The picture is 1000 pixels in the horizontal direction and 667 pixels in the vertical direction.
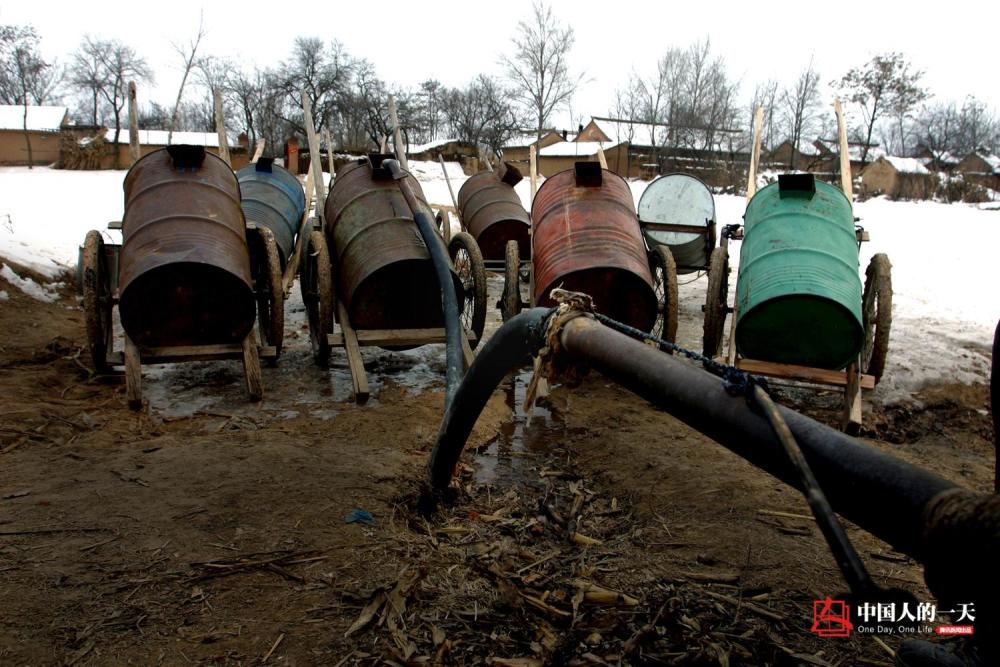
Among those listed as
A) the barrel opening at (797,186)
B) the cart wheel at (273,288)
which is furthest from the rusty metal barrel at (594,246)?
the cart wheel at (273,288)

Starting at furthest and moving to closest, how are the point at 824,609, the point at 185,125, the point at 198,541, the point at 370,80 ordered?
the point at 185,125, the point at 370,80, the point at 198,541, the point at 824,609

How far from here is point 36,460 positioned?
12.8 ft

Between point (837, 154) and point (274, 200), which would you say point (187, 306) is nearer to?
point (274, 200)

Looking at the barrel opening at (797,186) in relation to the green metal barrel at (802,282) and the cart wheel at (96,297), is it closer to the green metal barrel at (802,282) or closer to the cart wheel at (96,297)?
the green metal barrel at (802,282)

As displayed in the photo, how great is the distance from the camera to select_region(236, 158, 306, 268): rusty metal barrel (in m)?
8.08

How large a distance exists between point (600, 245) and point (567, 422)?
162 cm

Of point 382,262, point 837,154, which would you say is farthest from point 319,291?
point 837,154

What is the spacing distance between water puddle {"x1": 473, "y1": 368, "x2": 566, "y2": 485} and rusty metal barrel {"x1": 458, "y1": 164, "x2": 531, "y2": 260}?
5.03 meters

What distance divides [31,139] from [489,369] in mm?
45661

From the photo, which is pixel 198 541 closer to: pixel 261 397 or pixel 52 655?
pixel 52 655

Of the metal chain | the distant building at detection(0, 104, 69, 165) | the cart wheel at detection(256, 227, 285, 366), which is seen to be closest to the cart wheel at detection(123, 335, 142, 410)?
the cart wheel at detection(256, 227, 285, 366)

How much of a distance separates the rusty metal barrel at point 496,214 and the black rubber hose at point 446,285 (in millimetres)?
3881

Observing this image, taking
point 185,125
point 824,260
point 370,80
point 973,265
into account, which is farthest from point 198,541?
point 185,125

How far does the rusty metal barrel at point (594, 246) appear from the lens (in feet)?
19.2
